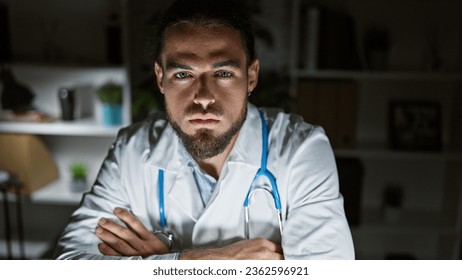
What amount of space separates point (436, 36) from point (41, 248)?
1.26 m

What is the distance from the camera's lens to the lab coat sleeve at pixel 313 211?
3.07 ft

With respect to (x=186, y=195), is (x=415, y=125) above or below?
above

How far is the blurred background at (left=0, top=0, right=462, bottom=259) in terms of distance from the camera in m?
1.17

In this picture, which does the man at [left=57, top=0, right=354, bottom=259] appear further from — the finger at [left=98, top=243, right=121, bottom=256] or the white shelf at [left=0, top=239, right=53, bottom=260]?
the white shelf at [left=0, top=239, right=53, bottom=260]

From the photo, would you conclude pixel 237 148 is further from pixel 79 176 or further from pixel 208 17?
pixel 79 176

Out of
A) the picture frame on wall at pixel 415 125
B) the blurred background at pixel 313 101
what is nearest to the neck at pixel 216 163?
the blurred background at pixel 313 101

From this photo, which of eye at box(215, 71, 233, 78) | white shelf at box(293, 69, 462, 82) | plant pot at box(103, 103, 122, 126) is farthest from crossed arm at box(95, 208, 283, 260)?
white shelf at box(293, 69, 462, 82)

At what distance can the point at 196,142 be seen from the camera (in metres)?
0.99

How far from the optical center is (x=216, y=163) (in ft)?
3.37

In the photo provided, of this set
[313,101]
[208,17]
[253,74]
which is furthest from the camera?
[313,101]

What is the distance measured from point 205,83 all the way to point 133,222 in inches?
14.1

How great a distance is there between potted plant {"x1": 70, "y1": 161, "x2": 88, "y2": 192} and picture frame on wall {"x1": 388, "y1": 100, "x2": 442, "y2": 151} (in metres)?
0.85

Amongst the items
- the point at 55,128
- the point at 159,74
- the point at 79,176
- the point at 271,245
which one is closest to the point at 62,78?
the point at 55,128
